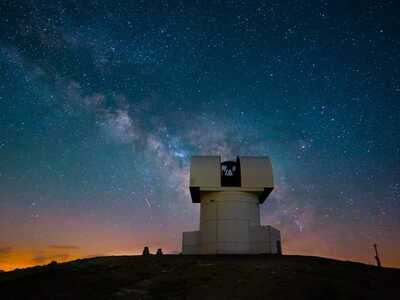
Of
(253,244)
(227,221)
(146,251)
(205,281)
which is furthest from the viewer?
(227,221)

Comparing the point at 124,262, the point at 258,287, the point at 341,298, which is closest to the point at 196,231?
the point at 124,262

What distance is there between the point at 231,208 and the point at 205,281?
10.0 metres

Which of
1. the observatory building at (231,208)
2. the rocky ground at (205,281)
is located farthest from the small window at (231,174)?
the rocky ground at (205,281)

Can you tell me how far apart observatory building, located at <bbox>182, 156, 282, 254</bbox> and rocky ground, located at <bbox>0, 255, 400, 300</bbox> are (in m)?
6.24

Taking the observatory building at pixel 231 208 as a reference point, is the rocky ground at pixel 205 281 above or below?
below

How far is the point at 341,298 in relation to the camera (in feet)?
27.2

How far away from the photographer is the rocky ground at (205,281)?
869cm

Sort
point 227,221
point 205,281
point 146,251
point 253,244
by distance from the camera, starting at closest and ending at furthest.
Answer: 1. point 205,281
2. point 146,251
3. point 253,244
4. point 227,221

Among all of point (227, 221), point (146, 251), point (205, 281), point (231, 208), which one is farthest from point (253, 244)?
point (205, 281)

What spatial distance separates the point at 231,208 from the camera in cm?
1962

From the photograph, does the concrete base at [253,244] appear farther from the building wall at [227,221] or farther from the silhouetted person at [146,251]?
the silhouetted person at [146,251]

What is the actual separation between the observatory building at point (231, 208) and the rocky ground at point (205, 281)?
6.24m

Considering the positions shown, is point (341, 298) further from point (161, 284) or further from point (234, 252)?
point (234, 252)

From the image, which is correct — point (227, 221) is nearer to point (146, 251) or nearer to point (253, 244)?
point (253, 244)
